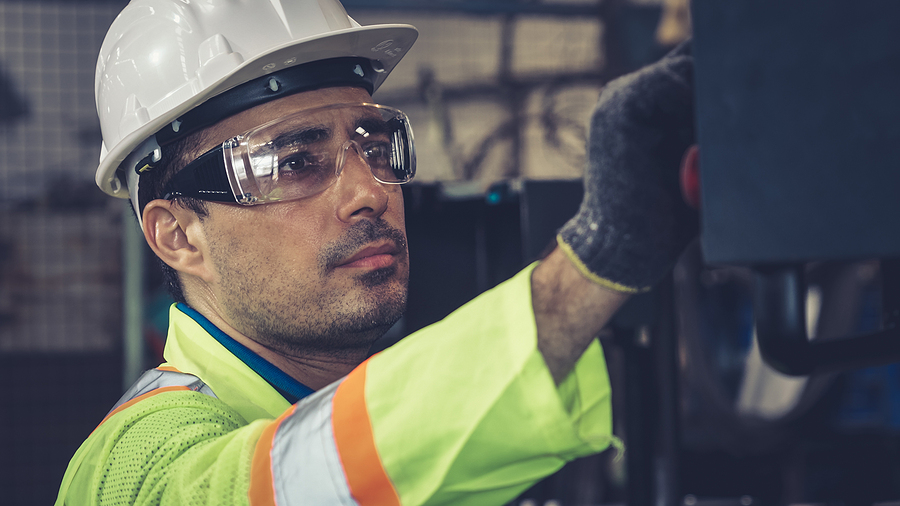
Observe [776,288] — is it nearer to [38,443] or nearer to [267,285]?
[267,285]

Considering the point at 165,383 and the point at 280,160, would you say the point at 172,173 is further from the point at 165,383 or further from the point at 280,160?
the point at 165,383

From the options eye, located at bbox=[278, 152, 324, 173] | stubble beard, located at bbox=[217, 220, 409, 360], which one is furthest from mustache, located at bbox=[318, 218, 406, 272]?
eye, located at bbox=[278, 152, 324, 173]

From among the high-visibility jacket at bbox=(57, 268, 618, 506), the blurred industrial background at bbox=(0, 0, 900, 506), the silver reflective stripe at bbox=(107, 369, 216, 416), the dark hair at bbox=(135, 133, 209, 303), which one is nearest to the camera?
the high-visibility jacket at bbox=(57, 268, 618, 506)

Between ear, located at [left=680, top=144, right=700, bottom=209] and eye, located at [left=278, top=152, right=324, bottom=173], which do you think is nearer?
ear, located at [left=680, top=144, right=700, bottom=209]

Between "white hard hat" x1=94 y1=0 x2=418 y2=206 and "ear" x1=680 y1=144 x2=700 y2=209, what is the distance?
0.66m

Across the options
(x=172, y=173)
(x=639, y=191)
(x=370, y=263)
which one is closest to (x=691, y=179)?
(x=639, y=191)

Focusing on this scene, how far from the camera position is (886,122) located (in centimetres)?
50

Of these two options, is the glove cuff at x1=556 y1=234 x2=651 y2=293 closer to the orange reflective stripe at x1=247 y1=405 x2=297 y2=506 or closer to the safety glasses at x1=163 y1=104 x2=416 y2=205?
the orange reflective stripe at x1=247 y1=405 x2=297 y2=506

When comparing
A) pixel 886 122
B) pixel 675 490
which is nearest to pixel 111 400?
pixel 675 490

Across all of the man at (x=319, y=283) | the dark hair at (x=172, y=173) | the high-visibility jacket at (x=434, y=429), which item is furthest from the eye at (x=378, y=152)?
the high-visibility jacket at (x=434, y=429)

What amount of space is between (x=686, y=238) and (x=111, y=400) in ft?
12.5

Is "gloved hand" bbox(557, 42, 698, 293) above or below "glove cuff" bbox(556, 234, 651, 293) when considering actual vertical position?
above

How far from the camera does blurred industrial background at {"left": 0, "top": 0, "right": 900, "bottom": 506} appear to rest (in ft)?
11.6

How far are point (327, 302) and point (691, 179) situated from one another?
0.60 meters
